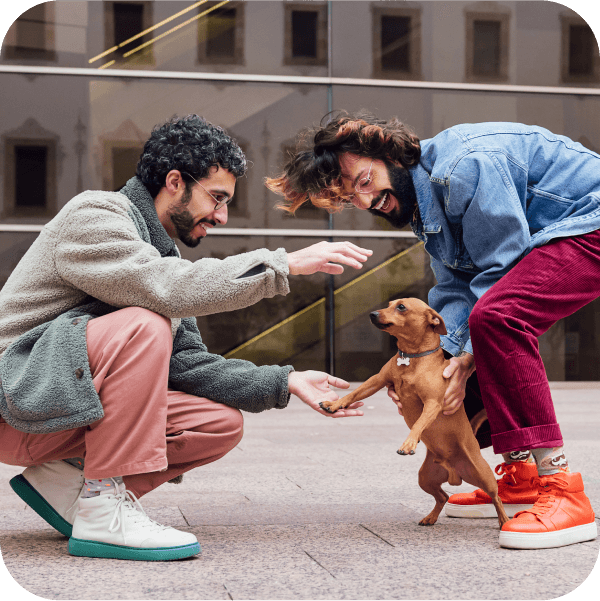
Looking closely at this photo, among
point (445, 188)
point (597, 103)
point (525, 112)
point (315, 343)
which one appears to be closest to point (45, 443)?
point (445, 188)

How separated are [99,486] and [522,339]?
1514mm

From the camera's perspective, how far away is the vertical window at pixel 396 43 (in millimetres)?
9453

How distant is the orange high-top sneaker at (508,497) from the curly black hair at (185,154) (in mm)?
1679

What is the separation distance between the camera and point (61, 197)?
9211 mm

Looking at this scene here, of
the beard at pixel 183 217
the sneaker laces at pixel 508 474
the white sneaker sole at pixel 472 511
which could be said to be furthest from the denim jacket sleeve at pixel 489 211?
the beard at pixel 183 217

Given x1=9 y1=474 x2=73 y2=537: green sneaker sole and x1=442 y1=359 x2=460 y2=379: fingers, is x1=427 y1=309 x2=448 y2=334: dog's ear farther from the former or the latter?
x1=9 y1=474 x2=73 y2=537: green sneaker sole

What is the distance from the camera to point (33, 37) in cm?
913

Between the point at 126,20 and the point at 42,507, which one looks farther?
the point at 126,20

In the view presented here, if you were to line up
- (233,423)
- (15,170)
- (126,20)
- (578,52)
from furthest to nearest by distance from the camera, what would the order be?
(578,52)
(126,20)
(15,170)
(233,423)

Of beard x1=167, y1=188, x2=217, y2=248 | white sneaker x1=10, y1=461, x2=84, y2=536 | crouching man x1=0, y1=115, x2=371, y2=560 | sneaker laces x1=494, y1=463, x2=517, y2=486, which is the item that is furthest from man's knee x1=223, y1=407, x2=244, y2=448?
sneaker laces x1=494, y1=463, x2=517, y2=486

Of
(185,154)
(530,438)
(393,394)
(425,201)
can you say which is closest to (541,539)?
(530,438)

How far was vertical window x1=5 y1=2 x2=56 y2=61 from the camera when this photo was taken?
9.10 metres

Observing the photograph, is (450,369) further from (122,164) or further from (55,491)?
(122,164)

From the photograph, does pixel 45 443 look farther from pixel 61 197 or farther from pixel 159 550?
pixel 61 197
